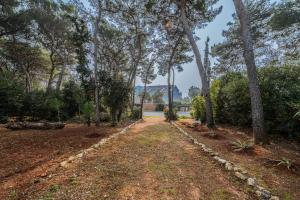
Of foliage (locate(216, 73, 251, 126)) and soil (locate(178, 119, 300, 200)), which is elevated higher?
foliage (locate(216, 73, 251, 126))

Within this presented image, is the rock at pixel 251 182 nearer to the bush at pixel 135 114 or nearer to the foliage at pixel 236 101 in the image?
the foliage at pixel 236 101

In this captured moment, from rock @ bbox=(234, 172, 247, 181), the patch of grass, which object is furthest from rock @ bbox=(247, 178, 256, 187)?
the patch of grass

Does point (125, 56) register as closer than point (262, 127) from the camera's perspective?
No

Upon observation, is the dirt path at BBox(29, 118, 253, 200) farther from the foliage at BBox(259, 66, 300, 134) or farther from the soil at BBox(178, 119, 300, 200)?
the foliage at BBox(259, 66, 300, 134)

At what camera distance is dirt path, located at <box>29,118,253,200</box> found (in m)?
3.04

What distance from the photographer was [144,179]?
361cm

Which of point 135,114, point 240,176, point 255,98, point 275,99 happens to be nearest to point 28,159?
point 240,176

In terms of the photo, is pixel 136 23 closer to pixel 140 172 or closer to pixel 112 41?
pixel 112 41

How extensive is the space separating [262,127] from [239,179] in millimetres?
3306

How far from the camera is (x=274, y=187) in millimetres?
3285

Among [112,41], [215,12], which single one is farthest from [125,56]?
[215,12]

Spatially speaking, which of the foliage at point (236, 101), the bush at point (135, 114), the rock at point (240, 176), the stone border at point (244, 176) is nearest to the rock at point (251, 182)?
the stone border at point (244, 176)

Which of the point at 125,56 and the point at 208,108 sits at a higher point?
the point at 125,56

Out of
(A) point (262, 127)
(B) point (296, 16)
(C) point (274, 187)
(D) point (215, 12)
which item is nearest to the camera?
(C) point (274, 187)
